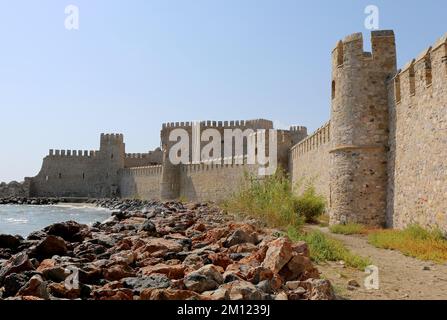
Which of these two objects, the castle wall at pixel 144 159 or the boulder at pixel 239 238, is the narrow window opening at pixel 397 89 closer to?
the boulder at pixel 239 238

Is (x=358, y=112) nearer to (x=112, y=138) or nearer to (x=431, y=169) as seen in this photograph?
(x=431, y=169)

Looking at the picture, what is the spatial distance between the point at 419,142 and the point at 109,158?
133 feet

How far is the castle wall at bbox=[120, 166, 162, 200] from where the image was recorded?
127 feet

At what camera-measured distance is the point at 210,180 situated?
3228cm

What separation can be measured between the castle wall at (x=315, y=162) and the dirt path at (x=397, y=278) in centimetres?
689

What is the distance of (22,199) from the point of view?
4362 centimetres

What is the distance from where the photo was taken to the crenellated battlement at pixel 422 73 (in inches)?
369

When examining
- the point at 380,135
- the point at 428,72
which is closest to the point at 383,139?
the point at 380,135

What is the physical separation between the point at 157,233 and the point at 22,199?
38353 mm

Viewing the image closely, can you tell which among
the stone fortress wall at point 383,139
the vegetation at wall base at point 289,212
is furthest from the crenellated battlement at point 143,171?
the vegetation at wall base at point 289,212

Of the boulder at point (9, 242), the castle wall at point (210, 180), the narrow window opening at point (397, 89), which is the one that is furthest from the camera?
the castle wall at point (210, 180)

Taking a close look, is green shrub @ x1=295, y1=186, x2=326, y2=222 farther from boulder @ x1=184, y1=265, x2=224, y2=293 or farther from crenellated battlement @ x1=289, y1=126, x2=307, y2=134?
crenellated battlement @ x1=289, y1=126, x2=307, y2=134

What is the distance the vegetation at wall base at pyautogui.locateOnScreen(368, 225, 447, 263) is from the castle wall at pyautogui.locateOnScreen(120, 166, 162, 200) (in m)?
29.0

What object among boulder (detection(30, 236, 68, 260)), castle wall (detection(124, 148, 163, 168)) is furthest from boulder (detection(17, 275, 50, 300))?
castle wall (detection(124, 148, 163, 168))
